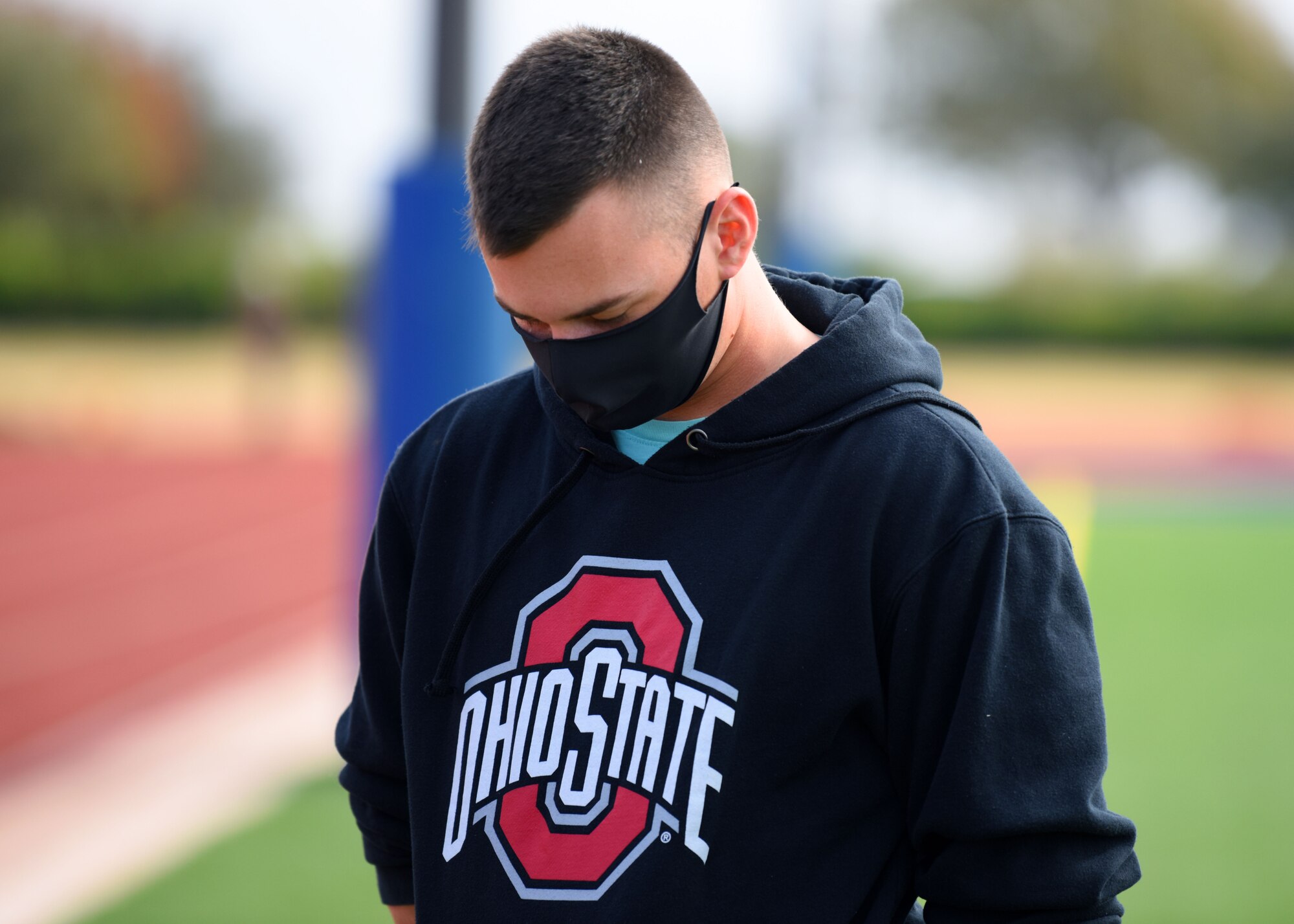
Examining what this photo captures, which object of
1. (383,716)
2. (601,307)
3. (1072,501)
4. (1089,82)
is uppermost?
(601,307)

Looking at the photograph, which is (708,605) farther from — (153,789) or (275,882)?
(153,789)

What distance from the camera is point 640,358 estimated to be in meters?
1.58

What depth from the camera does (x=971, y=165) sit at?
136 ft

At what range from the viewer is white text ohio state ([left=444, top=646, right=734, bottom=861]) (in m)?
1.45

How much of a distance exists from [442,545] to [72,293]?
31741 mm

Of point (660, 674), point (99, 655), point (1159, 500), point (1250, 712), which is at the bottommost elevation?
point (1159, 500)

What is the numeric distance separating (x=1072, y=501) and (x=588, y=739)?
1508 centimetres

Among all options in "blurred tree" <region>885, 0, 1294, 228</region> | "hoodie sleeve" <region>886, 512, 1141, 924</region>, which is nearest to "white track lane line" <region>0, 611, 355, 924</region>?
"hoodie sleeve" <region>886, 512, 1141, 924</region>

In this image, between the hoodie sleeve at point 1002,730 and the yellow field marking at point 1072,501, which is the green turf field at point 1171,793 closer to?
the yellow field marking at point 1072,501

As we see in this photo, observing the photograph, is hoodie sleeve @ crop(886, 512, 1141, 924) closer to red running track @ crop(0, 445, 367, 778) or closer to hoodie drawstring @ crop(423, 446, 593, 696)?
hoodie drawstring @ crop(423, 446, 593, 696)

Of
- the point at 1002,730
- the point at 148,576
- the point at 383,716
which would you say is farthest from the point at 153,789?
the point at 148,576

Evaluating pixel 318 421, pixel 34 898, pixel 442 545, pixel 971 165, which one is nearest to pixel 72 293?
pixel 318 421

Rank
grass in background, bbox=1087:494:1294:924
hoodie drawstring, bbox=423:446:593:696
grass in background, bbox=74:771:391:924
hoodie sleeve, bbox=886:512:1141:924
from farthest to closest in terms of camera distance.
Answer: grass in background, bbox=1087:494:1294:924 → grass in background, bbox=74:771:391:924 → hoodie drawstring, bbox=423:446:593:696 → hoodie sleeve, bbox=886:512:1141:924

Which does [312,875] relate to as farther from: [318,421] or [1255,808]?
[318,421]
